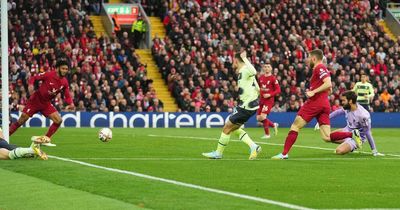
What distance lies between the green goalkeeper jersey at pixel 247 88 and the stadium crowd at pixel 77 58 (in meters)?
19.3

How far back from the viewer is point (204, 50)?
4419cm

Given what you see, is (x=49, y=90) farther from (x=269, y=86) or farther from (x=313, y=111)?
(x=269, y=86)

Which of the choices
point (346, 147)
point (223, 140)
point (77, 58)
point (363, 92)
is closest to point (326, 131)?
point (346, 147)

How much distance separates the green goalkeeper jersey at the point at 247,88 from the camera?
60.1 feet

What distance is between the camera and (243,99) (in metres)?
18.4

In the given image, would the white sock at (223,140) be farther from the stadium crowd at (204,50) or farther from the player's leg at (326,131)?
the stadium crowd at (204,50)

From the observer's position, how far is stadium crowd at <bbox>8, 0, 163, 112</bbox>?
38281 mm

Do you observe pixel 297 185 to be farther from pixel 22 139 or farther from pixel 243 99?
pixel 22 139

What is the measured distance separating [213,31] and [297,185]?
32395 millimetres

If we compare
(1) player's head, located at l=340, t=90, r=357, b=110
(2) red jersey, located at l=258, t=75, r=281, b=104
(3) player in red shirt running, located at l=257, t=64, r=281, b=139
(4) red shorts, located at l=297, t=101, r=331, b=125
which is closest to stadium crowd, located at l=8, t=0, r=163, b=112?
(3) player in red shirt running, located at l=257, t=64, r=281, b=139

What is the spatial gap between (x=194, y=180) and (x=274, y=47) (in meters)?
32.2

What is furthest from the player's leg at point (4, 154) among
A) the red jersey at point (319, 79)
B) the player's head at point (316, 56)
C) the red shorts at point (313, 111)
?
the player's head at point (316, 56)

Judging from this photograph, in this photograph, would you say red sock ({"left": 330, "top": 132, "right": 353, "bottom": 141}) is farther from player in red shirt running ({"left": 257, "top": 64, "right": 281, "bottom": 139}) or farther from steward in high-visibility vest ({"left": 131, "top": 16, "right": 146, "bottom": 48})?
steward in high-visibility vest ({"left": 131, "top": 16, "right": 146, "bottom": 48})

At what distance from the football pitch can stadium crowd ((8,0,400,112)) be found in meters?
17.8
